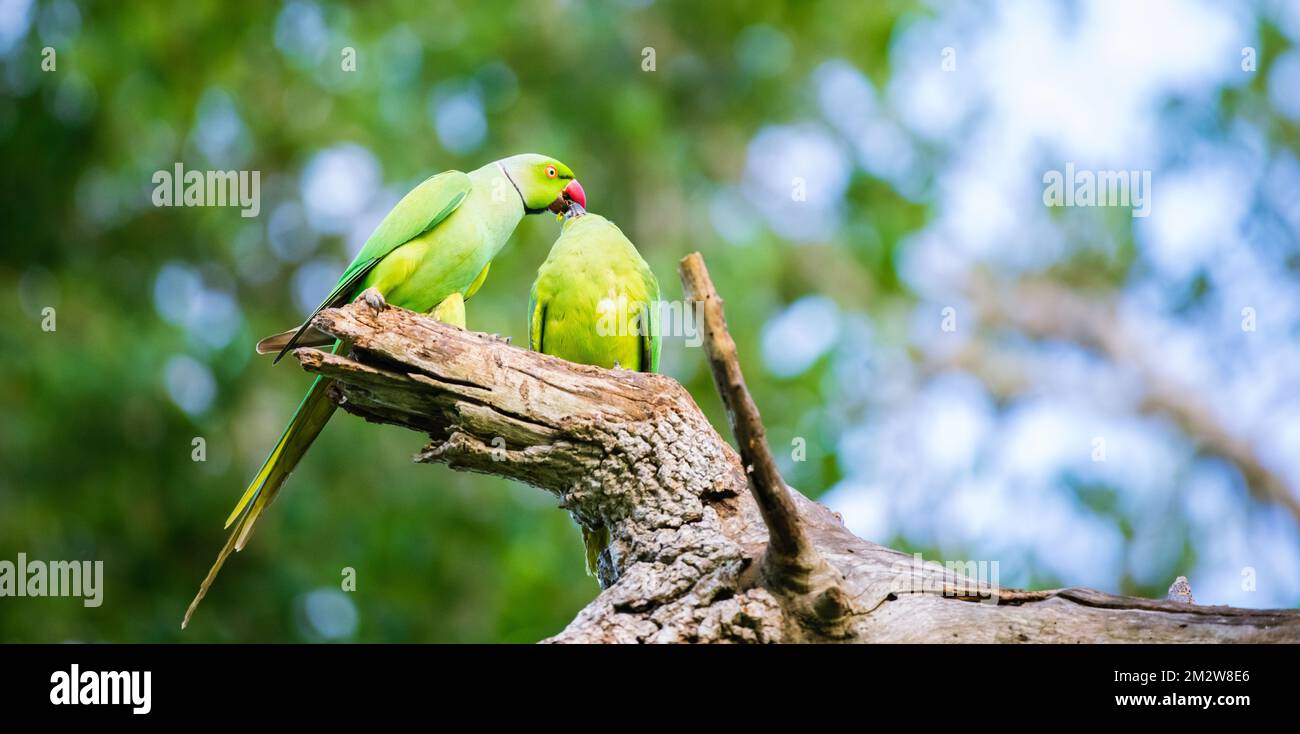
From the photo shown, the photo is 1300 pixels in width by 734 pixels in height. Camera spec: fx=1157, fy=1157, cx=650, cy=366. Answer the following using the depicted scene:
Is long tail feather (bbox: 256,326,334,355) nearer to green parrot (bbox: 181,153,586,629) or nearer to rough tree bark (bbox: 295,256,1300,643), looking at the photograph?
green parrot (bbox: 181,153,586,629)

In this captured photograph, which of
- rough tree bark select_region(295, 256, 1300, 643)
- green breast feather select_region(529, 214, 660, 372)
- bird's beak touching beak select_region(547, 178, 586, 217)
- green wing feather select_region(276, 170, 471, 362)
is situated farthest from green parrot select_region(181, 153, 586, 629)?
rough tree bark select_region(295, 256, 1300, 643)

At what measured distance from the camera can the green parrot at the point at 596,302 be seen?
554 cm

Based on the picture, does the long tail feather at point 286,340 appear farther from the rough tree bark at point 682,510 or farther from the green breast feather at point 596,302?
the green breast feather at point 596,302

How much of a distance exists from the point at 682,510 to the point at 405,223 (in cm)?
185

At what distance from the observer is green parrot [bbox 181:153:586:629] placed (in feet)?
16.4

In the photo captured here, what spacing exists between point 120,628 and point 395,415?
9.54 metres

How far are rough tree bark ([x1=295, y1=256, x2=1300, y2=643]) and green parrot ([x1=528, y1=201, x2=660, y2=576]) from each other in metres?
0.86

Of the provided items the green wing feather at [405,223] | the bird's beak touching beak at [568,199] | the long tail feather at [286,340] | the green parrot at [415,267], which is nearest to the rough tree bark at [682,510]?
the long tail feather at [286,340]

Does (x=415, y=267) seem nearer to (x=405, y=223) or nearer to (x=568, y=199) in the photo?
(x=405, y=223)

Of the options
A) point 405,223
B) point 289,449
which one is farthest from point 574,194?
point 289,449

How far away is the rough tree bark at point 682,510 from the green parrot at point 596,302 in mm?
856

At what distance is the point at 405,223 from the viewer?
5211 mm
